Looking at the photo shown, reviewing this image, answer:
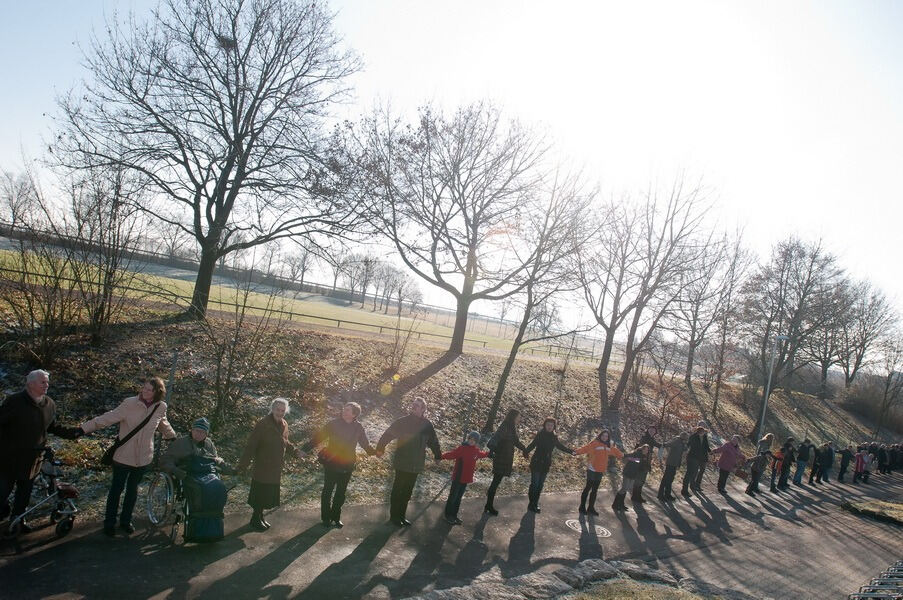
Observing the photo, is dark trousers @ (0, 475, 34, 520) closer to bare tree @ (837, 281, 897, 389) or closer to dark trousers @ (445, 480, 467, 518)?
dark trousers @ (445, 480, 467, 518)

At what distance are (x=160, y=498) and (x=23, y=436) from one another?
200 cm

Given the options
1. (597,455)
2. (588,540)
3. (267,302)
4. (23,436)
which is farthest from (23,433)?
(597,455)

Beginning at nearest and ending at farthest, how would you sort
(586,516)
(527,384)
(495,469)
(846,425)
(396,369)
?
(495,469) → (586,516) → (396,369) → (527,384) → (846,425)

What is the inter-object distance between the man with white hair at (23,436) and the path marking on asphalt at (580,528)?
8150mm

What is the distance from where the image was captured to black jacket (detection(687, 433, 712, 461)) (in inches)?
567

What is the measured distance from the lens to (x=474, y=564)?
295 inches

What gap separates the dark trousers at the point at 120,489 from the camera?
6328 mm

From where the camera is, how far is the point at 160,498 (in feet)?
23.6

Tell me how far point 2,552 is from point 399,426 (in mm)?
4865

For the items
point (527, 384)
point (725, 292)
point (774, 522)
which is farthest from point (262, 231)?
point (725, 292)

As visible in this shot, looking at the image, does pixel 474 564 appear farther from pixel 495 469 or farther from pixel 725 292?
pixel 725 292

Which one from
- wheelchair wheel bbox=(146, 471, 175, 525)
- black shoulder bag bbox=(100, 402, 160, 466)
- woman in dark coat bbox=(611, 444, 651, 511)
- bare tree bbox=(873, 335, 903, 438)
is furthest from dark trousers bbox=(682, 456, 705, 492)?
bare tree bbox=(873, 335, 903, 438)

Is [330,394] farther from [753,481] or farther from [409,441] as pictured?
[753,481]

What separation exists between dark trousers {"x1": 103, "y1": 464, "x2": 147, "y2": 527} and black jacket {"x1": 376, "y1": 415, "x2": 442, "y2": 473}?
3.23m
